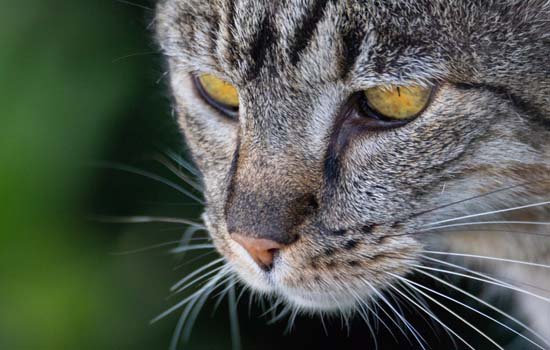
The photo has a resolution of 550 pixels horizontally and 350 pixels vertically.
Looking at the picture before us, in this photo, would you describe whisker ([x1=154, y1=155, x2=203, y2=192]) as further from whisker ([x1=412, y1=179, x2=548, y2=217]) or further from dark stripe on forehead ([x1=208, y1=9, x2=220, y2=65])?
whisker ([x1=412, y1=179, x2=548, y2=217])

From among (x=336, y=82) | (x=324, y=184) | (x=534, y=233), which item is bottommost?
(x=534, y=233)

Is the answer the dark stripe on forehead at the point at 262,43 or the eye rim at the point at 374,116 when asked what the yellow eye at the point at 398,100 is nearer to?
the eye rim at the point at 374,116

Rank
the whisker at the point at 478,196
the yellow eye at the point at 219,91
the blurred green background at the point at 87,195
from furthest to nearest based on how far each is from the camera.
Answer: the blurred green background at the point at 87,195 < the yellow eye at the point at 219,91 < the whisker at the point at 478,196

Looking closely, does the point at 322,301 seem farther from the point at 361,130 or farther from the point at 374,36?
the point at 374,36

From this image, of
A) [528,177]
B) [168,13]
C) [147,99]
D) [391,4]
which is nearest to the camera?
[391,4]

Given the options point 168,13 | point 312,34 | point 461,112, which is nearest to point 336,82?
point 312,34

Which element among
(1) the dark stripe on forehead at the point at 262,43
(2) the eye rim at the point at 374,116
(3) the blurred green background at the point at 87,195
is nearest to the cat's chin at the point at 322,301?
(2) the eye rim at the point at 374,116

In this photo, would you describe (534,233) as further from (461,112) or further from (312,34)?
(312,34)

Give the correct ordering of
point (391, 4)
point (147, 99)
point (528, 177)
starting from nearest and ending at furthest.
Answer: point (391, 4)
point (528, 177)
point (147, 99)

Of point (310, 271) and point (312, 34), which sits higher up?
point (312, 34)
